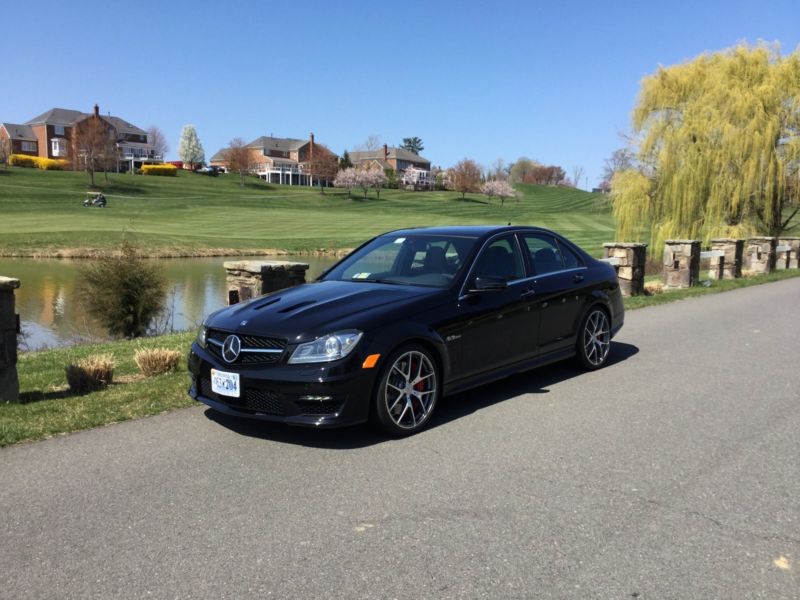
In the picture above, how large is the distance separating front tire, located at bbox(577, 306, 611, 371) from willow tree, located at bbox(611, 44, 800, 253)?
56.2 feet

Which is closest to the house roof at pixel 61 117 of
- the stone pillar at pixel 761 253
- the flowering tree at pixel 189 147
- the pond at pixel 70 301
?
the flowering tree at pixel 189 147

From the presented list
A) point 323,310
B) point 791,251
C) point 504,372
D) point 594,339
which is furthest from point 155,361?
point 791,251

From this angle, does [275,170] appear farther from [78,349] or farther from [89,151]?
[78,349]

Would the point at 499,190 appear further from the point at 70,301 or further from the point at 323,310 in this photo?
the point at 323,310

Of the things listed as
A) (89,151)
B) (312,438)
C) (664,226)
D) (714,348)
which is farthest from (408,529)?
(89,151)

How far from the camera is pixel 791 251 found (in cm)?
2216

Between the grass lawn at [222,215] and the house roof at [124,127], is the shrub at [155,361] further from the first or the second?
the house roof at [124,127]

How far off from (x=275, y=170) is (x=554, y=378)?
126 meters

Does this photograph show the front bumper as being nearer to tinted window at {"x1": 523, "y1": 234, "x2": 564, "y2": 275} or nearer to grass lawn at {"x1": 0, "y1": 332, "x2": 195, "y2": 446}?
grass lawn at {"x1": 0, "y1": 332, "x2": 195, "y2": 446}

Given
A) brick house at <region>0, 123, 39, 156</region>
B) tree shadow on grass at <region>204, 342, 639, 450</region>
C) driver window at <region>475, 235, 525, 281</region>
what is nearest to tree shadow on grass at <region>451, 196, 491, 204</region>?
Answer: brick house at <region>0, 123, 39, 156</region>

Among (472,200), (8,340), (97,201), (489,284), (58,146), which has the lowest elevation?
(8,340)

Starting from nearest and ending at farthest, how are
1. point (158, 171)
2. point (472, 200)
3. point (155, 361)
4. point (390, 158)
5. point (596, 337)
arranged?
point (155, 361), point (596, 337), point (158, 171), point (472, 200), point (390, 158)

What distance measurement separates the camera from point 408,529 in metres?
3.54

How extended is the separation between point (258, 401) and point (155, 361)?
9.19 ft
